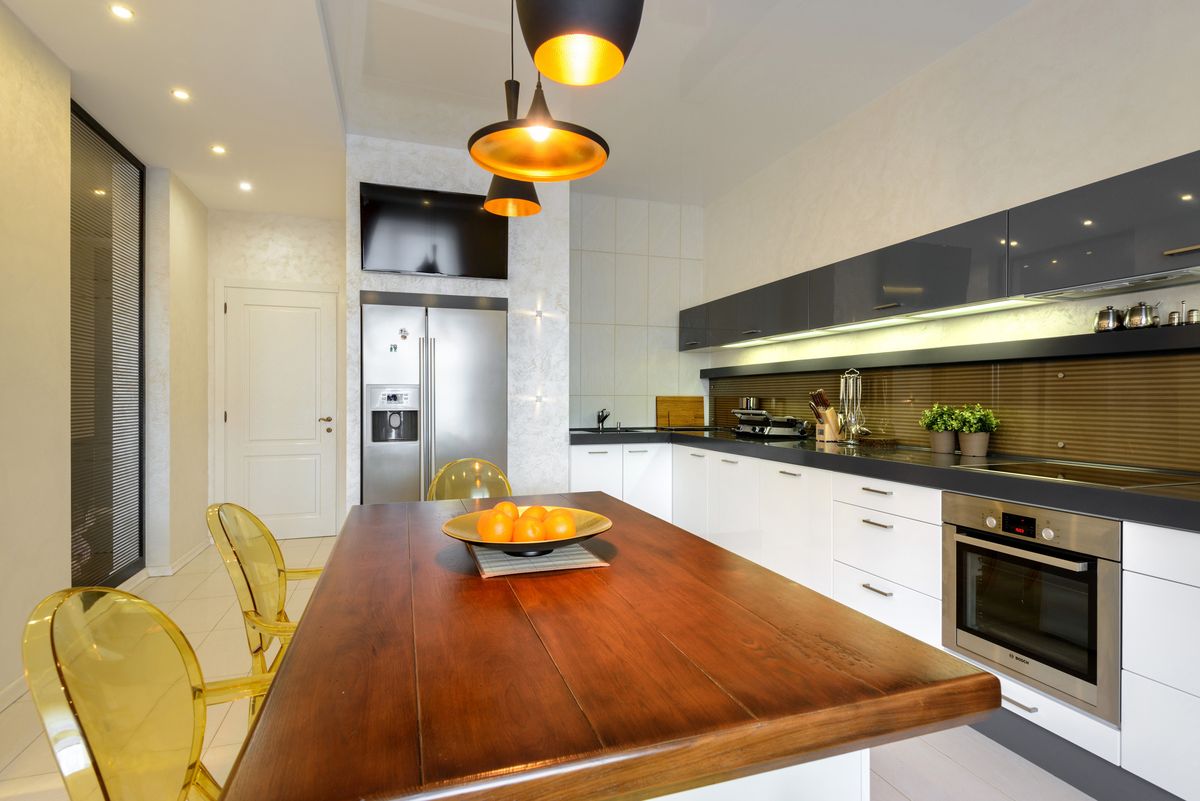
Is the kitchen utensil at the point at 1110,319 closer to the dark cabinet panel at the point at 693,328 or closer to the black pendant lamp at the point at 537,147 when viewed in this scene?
the black pendant lamp at the point at 537,147

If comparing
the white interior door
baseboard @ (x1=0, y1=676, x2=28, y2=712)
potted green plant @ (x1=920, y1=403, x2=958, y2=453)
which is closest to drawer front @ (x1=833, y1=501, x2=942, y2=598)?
potted green plant @ (x1=920, y1=403, x2=958, y2=453)

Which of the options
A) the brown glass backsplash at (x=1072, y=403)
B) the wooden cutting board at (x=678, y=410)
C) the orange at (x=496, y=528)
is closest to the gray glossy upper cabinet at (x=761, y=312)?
the brown glass backsplash at (x=1072, y=403)

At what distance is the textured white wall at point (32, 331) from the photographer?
245 centimetres

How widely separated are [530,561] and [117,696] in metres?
0.80

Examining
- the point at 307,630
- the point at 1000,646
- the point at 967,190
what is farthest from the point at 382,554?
the point at 967,190

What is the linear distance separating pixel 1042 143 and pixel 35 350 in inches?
172

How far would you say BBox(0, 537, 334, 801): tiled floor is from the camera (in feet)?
6.66

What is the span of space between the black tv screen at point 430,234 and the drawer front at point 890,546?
8.71 ft

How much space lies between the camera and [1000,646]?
2.13 meters

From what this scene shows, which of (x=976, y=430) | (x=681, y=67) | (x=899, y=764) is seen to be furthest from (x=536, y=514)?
(x=681, y=67)

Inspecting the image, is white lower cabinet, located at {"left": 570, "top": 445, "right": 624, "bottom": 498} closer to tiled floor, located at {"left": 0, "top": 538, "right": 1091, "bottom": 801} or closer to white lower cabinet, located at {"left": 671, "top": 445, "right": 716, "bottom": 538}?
white lower cabinet, located at {"left": 671, "top": 445, "right": 716, "bottom": 538}

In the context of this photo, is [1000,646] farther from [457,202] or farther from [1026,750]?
[457,202]

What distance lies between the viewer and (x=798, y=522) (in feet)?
10.5

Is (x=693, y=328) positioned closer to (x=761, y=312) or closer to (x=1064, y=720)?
(x=761, y=312)
